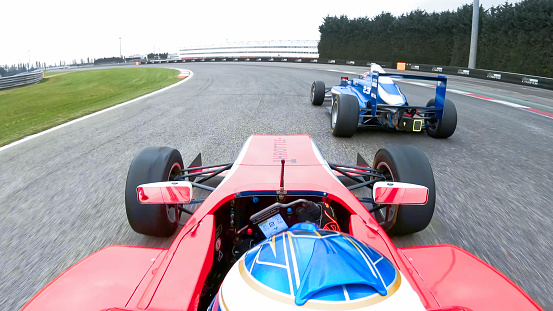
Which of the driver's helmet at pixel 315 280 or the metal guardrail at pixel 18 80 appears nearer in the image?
the driver's helmet at pixel 315 280

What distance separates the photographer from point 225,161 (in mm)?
5059

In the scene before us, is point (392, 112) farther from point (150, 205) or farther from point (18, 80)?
point (18, 80)

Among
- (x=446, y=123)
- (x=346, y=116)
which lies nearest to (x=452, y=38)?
(x=446, y=123)

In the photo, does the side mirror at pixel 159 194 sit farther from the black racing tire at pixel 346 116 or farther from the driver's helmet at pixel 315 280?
the black racing tire at pixel 346 116

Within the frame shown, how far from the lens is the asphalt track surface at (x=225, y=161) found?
2.83 metres

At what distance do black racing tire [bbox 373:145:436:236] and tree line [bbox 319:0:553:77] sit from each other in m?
21.5

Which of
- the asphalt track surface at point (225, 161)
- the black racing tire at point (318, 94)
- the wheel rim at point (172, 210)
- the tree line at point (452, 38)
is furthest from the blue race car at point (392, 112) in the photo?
the tree line at point (452, 38)

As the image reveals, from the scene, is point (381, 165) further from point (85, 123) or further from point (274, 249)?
point (85, 123)

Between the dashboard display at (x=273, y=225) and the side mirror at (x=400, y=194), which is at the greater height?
the side mirror at (x=400, y=194)

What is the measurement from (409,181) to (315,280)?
1889 millimetres

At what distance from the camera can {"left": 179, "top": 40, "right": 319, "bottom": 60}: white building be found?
46156 millimetres

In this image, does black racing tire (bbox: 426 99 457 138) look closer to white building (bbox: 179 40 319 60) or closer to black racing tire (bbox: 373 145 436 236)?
black racing tire (bbox: 373 145 436 236)

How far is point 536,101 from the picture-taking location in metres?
12.4

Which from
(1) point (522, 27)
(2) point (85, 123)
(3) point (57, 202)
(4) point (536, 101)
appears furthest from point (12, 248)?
(1) point (522, 27)
